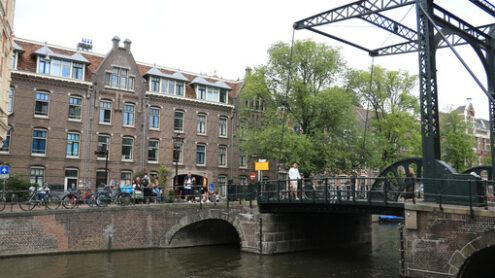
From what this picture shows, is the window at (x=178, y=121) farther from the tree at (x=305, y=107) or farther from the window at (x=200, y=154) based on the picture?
the tree at (x=305, y=107)

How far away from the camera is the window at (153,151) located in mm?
29794

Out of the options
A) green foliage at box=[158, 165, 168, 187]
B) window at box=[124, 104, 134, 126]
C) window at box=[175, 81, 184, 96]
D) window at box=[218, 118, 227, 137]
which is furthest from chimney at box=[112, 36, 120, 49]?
window at box=[218, 118, 227, 137]

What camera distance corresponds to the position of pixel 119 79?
29.2 metres

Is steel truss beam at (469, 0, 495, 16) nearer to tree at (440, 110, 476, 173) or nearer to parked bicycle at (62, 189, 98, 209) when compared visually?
parked bicycle at (62, 189, 98, 209)

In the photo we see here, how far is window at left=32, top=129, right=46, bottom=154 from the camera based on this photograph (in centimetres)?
2611

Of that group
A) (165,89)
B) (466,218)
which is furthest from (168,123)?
(466,218)

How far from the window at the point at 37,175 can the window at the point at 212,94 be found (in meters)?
12.8

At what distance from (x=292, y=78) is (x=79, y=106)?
549 inches

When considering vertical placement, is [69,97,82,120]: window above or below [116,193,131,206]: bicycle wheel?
above

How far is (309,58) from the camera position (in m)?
27.6

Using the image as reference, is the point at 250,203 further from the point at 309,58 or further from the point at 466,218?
the point at 309,58

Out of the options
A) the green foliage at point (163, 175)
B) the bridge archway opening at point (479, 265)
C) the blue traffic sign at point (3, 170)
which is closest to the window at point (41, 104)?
the green foliage at point (163, 175)

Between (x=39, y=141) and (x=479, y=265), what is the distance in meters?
24.3

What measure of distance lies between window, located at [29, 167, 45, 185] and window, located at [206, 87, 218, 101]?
12803 mm
